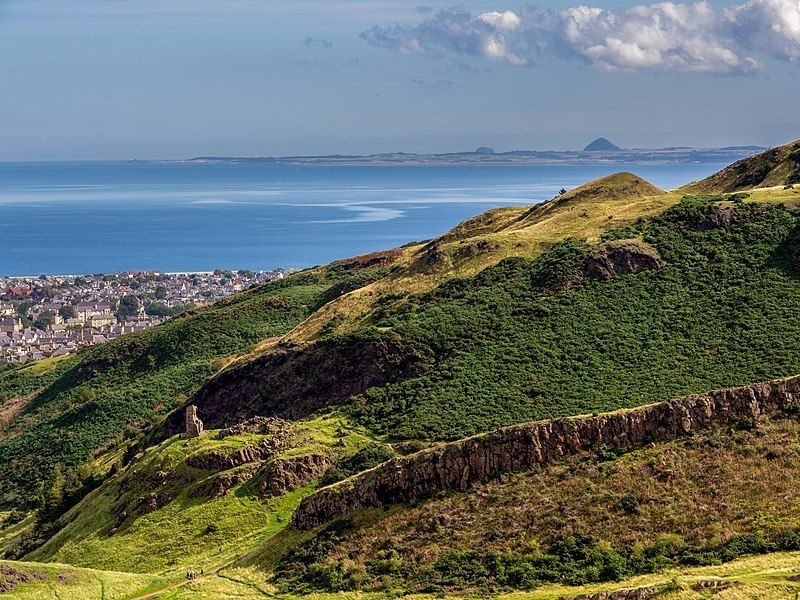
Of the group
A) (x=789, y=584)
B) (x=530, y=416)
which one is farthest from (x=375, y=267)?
(x=789, y=584)

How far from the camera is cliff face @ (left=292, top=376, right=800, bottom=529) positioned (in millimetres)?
39844

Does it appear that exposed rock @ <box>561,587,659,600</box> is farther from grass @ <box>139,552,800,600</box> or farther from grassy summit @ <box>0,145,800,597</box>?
grassy summit @ <box>0,145,800,597</box>

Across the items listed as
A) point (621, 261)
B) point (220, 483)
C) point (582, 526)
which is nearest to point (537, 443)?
point (582, 526)

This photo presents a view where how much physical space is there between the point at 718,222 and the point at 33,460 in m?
52.9

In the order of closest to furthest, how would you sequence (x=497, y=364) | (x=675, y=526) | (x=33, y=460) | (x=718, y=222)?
(x=675, y=526)
(x=497, y=364)
(x=718, y=222)
(x=33, y=460)

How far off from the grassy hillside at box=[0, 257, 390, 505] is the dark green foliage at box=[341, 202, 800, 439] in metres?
24.0

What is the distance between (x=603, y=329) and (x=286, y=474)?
21.7 meters

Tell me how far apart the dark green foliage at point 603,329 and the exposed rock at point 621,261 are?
2.43 feet

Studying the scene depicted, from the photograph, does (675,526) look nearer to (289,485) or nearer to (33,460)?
(289,485)

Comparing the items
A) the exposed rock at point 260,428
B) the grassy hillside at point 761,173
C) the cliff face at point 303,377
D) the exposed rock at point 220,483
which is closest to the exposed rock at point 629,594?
the exposed rock at point 220,483

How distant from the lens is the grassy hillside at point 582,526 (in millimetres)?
34562

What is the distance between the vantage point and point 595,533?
36.0 m

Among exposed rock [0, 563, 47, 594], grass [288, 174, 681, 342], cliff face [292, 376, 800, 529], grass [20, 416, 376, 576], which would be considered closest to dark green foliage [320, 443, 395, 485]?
grass [20, 416, 376, 576]

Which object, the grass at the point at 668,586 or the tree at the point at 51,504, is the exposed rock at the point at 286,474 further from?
the tree at the point at 51,504
